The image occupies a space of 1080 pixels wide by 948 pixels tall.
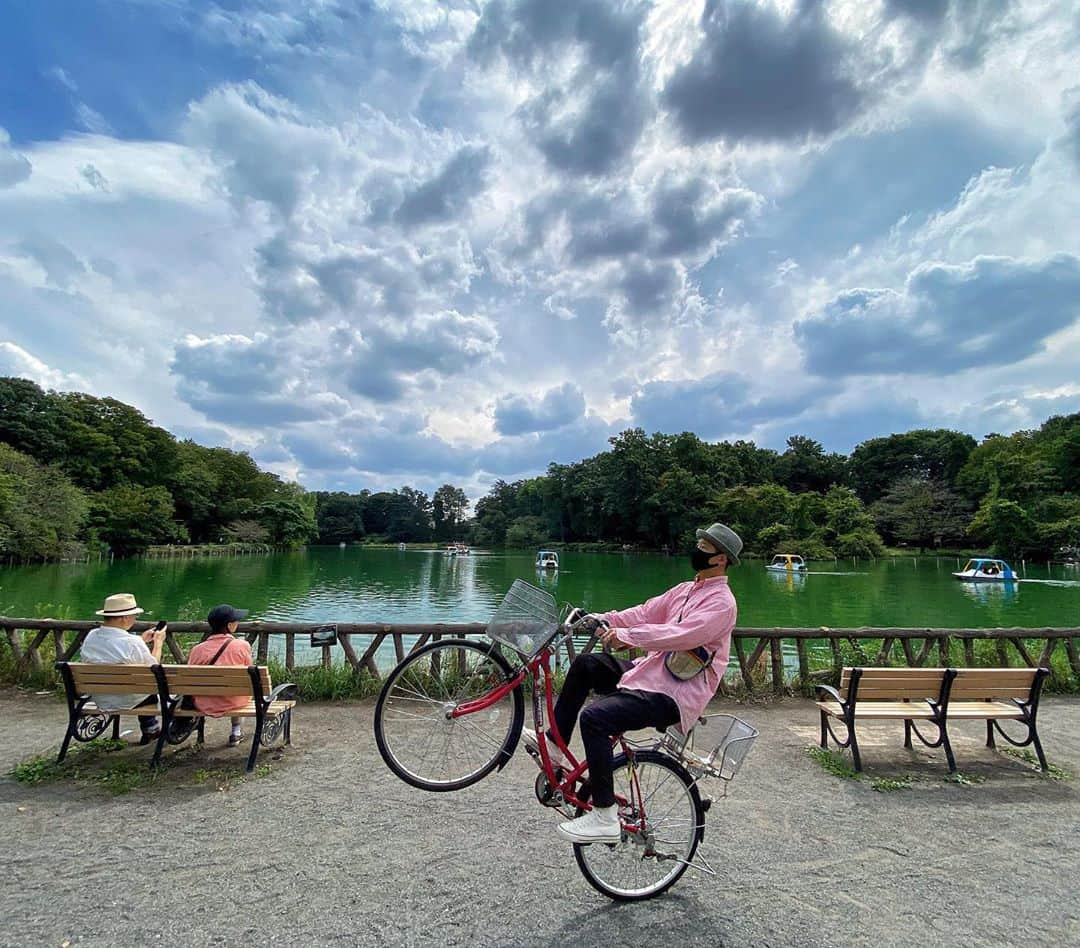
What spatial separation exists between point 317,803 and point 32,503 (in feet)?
Result: 176

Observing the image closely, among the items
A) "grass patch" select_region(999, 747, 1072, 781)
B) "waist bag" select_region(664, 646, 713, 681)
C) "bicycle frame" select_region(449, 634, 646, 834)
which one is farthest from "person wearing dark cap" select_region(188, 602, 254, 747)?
"grass patch" select_region(999, 747, 1072, 781)

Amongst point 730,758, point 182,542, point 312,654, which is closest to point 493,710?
point 730,758

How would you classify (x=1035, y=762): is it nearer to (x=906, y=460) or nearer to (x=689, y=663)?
(x=689, y=663)

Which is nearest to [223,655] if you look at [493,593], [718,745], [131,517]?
[718,745]

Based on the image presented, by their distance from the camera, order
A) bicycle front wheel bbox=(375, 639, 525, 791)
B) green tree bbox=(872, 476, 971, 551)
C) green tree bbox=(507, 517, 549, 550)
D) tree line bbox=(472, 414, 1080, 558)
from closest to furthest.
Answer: bicycle front wheel bbox=(375, 639, 525, 791) < tree line bbox=(472, 414, 1080, 558) < green tree bbox=(872, 476, 971, 551) < green tree bbox=(507, 517, 549, 550)

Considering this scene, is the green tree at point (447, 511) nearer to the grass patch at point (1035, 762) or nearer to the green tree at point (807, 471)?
the green tree at point (807, 471)

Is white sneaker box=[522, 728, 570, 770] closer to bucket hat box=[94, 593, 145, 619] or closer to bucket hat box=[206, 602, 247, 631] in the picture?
bucket hat box=[206, 602, 247, 631]

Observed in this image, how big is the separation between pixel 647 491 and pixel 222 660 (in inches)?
2904

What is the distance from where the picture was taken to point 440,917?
9.87 feet

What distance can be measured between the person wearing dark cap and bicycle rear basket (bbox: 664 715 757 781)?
3660 mm

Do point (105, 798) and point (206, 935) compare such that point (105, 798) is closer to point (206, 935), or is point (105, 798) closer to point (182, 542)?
point (206, 935)

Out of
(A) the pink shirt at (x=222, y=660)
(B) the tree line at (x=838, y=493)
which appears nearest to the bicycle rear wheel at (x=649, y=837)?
(A) the pink shirt at (x=222, y=660)

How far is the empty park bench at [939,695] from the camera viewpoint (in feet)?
17.4

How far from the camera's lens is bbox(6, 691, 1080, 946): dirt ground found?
116 inches
